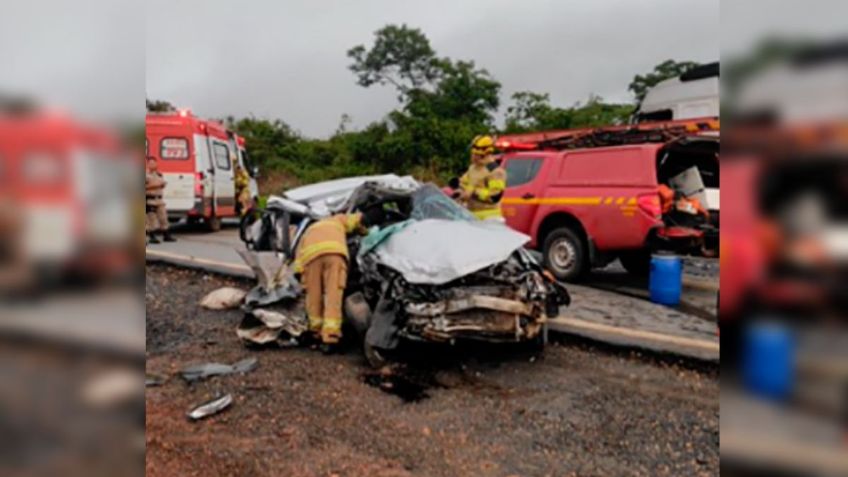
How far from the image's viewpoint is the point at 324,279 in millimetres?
4613

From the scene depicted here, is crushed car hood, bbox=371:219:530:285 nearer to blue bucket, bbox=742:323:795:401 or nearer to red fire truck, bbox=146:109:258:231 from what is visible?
blue bucket, bbox=742:323:795:401

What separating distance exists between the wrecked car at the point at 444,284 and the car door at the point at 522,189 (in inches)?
94.2

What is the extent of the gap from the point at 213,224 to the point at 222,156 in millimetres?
1346

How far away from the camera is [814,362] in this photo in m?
0.53

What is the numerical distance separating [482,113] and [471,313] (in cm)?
1851

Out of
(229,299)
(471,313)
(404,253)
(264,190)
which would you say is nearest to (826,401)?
(471,313)

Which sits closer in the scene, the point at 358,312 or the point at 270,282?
the point at 358,312

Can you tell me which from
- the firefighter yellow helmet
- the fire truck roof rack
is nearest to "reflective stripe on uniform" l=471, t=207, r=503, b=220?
the firefighter yellow helmet

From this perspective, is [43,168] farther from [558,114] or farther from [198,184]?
[558,114]

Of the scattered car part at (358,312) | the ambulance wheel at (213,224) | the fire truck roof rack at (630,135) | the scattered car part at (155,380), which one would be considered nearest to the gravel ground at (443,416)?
the scattered car part at (155,380)

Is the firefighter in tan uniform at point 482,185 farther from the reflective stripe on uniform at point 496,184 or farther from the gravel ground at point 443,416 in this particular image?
the gravel ground at point 443,416

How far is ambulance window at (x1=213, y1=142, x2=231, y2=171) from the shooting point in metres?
11.5

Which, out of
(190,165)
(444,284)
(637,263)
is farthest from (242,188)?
(444,284)

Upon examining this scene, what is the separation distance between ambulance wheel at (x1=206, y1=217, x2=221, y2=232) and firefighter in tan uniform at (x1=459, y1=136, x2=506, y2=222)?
6.55m
